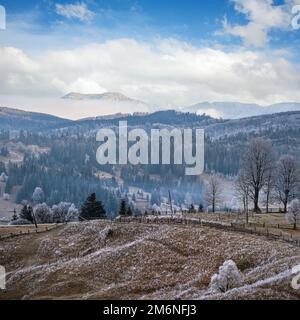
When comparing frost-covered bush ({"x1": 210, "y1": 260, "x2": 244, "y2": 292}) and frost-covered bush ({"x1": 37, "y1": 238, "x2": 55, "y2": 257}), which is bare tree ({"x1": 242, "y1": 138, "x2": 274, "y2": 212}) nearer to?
frost-covered bush ({"x1": 37, "y1": 238, "x2": 55, "y2": 257})

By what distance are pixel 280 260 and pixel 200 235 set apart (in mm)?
17050

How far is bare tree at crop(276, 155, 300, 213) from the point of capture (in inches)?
4424

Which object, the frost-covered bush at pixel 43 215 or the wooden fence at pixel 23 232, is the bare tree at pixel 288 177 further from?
the frost-covered bush at pixel 43 215

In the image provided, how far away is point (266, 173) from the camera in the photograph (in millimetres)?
110562

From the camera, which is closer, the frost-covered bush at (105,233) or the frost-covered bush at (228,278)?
the frost-covered bush at (228,278)

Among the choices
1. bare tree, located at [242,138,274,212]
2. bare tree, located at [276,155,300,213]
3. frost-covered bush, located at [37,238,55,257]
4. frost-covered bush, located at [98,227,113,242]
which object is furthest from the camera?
bare tree, located at [276,155,300,213]

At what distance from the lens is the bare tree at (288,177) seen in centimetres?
11238

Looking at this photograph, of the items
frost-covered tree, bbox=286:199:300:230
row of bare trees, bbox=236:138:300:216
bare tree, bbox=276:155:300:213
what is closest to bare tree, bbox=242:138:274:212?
row of bare trees, bbox=236:138:300:216

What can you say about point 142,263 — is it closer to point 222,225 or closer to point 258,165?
point 222,225

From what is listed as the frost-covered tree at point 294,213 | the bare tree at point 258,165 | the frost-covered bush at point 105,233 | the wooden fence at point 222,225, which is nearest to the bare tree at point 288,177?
the bare tree at point 258,165

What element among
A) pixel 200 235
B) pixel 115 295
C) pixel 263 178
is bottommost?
pixel 115 295
